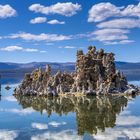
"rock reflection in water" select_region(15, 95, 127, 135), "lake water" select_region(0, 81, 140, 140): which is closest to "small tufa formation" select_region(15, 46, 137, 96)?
"rock reflection in water" select_region(15, 95, 127, 135)

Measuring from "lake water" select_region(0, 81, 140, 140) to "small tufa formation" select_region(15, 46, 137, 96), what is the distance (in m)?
11.5

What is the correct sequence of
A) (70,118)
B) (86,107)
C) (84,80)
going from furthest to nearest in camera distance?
1. (84,80)
2. (86,107)
3. (70,118)

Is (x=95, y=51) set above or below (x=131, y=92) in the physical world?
above

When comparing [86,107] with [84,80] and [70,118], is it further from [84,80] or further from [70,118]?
[84,80]

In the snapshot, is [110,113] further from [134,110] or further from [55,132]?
[55,132]

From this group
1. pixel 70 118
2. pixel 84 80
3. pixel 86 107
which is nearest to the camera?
pixel 70 118

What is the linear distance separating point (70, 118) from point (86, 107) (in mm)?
15260

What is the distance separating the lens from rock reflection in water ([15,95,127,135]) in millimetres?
90938

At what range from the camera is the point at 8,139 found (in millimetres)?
75625

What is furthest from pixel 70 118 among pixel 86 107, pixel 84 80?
pixel 84 80

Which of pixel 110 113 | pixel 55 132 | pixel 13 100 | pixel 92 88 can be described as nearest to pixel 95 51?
pixel 92 88

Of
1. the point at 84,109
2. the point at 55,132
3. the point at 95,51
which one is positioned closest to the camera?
the point at 55,132

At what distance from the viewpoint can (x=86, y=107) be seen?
381 ft

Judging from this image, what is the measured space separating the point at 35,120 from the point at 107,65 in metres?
67.3
